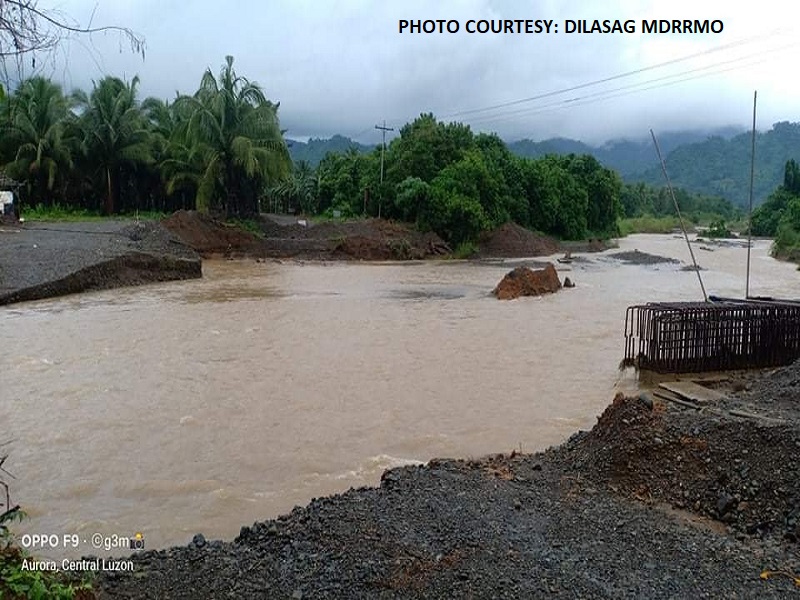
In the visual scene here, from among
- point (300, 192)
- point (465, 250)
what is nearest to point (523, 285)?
point (465, 250)

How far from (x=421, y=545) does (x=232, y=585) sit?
1.22 m

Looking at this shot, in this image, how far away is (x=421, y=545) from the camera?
4.49 meters

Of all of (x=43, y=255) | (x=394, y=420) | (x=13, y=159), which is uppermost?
(x=13, y=159)

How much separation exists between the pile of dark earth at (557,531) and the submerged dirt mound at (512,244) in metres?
34.7

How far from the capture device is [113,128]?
38.6m

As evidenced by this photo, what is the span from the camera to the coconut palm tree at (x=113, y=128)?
127 feet

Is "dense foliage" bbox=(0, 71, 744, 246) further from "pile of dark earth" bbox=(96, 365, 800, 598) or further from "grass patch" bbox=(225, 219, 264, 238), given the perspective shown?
"pile of dark earth" bbox=(96, 365, 800, 598)

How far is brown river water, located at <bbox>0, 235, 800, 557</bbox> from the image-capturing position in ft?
23.1

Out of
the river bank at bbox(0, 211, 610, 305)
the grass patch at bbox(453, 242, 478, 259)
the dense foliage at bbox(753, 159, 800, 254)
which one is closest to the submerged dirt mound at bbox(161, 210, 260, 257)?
the river bank at bbox(0, 211, 610, 305)

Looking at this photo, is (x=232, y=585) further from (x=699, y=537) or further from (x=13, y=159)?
(x=13, y=159)

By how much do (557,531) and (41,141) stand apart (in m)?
39.2

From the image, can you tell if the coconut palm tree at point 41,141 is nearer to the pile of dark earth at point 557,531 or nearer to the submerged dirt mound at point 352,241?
the submerged dirt mound at point 352,241

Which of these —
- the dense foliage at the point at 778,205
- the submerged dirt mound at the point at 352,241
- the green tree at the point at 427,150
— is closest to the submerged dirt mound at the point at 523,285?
the submerged dirt mound at the point at 352,241

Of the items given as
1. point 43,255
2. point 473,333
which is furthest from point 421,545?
point 43,255
